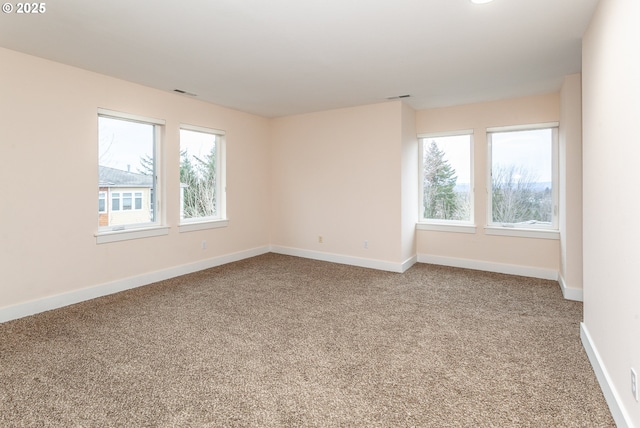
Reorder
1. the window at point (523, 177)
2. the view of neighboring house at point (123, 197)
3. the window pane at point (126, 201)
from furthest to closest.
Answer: the window at point (523, 177) < the window pane at point (126, 201) < the view of neighboring house at point (123, 197)

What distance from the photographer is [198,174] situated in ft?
16.4

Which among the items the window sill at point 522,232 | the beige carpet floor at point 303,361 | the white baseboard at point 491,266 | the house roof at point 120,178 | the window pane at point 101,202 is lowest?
the beige carpet floor at point 303,361

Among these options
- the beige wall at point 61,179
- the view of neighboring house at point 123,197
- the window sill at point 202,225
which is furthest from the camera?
the window sill at point 202,225

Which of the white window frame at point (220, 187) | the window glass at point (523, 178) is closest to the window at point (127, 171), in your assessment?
the white window frame at point (220, 187)

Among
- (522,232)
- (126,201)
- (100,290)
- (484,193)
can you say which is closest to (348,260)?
(484,193)

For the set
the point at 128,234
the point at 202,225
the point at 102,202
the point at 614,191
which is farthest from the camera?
the point at 202,225

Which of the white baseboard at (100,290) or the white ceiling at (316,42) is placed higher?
the white ceiling at (316,42)

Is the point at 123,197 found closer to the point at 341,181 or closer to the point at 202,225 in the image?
the point at 202,225

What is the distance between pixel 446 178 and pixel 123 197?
4505mm

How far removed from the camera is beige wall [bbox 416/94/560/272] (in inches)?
172

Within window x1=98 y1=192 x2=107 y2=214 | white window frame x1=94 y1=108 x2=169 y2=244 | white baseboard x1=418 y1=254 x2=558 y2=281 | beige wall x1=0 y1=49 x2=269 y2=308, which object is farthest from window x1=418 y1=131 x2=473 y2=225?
window x1=98 y1=192 x2=107 y2=214

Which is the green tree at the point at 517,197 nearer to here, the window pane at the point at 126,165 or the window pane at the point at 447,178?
the window pane at the point at 447,178

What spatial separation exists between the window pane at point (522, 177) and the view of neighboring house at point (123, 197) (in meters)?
4.76

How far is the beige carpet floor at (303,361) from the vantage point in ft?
5.81
